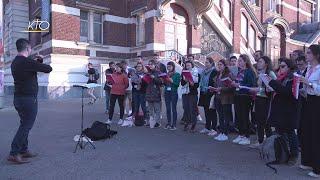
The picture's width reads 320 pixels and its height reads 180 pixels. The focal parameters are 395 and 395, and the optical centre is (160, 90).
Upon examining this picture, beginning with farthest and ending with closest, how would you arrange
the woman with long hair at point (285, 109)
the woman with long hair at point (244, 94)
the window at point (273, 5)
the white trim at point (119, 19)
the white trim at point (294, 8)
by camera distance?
the white trim at point (294, 8) → the window at point (273, 5) → the white trim at point (119, 19) → the woman with long hair at point (244, 94) → the woman with long hair at point (285, 109)

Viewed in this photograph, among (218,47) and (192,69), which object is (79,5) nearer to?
(218,47)

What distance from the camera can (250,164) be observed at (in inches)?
286

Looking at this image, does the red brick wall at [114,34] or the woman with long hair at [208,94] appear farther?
the red brick wall at [114,34]

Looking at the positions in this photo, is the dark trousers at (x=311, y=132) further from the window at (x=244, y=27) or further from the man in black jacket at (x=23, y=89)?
the window at (x=244, y=27)

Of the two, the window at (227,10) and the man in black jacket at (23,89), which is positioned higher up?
the window at (227,10)

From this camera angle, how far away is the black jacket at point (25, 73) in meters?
7.05

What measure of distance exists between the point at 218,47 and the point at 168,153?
21115 millimetres

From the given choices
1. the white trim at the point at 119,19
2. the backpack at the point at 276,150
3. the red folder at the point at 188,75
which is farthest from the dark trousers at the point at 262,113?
the white trim at the point at 119,19

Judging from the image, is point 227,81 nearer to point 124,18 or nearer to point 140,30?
point 140,30

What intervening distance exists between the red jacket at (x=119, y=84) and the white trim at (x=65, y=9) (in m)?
12.3

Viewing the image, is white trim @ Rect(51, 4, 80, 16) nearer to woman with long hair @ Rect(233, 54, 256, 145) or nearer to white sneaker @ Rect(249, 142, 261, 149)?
woman with long hair @ Rect(233, 54, 256, 145)

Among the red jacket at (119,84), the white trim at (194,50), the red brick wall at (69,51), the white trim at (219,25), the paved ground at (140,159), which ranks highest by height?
the white trim at (219,25)

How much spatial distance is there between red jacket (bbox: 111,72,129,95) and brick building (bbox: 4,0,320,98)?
1110cm

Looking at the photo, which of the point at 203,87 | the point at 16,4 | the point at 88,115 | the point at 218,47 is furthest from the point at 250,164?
the point at 16,4
